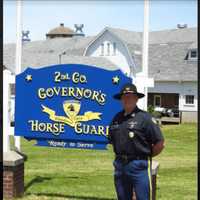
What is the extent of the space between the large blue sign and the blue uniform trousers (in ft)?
7.33

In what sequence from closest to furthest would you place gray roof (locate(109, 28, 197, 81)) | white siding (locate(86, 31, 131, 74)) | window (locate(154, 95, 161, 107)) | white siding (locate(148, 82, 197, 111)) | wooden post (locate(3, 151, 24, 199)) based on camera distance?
1. wooden post (locate(3, 151, 24, 199))
2. white siding (locate(148, 82, 197, 111))
3. gray roof (locate(109, 28, 197, 81))
4. window (locate(154, 95, 161, 107))
5. white siding (locate(86, 31, 131, 74))

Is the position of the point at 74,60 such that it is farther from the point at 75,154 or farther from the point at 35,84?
the point at 35,84

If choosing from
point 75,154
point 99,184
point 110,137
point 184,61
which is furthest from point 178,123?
point 110,137

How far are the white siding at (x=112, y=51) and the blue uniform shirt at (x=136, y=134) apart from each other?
3422cm

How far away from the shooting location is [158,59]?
41094mm

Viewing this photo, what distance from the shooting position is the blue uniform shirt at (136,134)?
20.4ft

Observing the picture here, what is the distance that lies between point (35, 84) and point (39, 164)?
508cm

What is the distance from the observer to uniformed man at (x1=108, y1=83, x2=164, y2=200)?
621 centimetres

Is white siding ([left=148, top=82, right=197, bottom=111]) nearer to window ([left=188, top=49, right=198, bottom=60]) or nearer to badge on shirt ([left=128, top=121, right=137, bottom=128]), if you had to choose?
window ([left=188, top=49, right=198, bottom=60])

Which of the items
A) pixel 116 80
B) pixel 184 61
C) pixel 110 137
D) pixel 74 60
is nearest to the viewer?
pixel 110 137

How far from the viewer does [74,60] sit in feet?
138

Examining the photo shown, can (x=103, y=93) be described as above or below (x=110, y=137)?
above

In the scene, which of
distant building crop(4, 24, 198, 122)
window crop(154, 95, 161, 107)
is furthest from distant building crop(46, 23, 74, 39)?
window crop(154, 95, 161, 107)

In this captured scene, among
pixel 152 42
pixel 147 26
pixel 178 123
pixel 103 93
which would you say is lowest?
pixel 178 123
